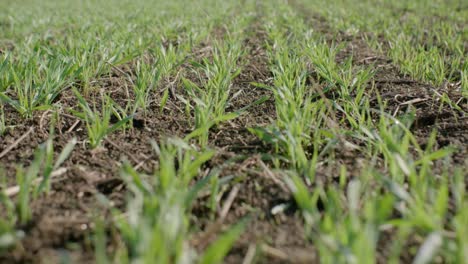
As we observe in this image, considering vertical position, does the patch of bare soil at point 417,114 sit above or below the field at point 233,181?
below

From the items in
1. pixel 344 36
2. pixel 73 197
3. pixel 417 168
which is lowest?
pixel 344 36

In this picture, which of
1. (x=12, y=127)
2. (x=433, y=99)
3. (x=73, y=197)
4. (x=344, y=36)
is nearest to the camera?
(x=73, y=197)

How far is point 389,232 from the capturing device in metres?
0.93

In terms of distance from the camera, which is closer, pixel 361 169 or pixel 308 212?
pixel 308 212

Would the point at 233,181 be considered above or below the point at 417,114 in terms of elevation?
above

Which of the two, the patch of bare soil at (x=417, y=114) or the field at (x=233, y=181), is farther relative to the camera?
the patch of bare soil at (x=417, y=114)

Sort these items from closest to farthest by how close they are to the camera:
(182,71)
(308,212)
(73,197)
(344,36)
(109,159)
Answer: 1. (308,212)
2. (73,197)
3. (109,159)
4. (182,71)
5. (344,36)

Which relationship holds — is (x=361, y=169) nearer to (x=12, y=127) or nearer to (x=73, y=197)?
(x=73, y=197)

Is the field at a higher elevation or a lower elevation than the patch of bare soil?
higher

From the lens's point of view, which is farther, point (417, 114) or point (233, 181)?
point (417, 114)

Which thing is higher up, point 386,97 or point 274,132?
point 274,132

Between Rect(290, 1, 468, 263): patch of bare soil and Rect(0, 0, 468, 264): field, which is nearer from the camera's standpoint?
Answer: Rect(0, 0, 468, 264): field

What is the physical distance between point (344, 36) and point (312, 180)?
12.2 ft

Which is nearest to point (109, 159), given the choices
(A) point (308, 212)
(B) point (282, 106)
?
(B) point (282, 106)
